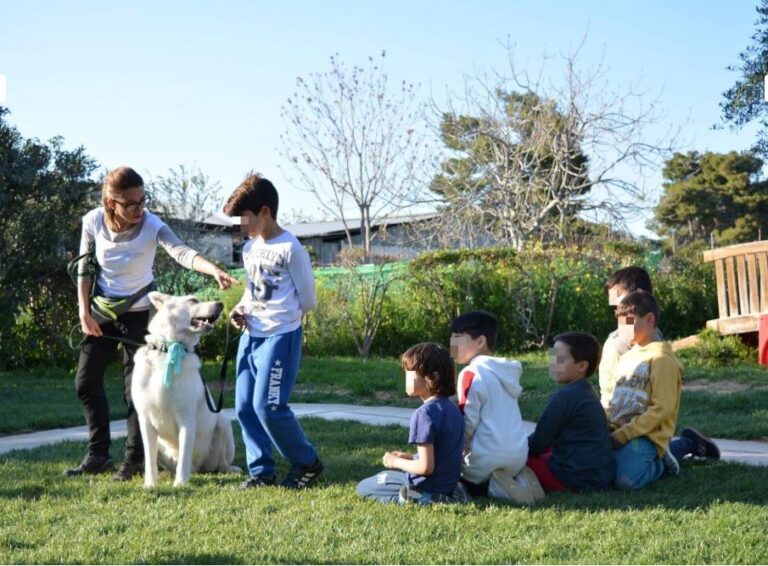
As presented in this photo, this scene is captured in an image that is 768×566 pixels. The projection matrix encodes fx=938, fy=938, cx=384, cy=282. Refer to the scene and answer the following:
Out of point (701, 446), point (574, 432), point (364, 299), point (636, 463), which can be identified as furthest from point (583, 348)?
point (364, 299)

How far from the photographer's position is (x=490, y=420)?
549 cm

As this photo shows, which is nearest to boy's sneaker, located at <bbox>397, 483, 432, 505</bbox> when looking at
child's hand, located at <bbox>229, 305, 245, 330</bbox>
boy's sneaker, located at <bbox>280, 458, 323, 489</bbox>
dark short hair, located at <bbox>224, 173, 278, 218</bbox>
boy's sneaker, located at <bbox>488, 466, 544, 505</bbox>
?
boy's sneaker, located at <bbox>488, 466, 544, 505</bbox>

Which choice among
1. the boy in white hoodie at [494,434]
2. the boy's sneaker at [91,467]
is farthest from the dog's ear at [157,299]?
the boy in white hoodie at [494,434]

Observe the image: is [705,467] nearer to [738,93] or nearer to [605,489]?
[605,489]

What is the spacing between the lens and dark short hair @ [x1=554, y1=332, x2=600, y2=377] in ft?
18.7

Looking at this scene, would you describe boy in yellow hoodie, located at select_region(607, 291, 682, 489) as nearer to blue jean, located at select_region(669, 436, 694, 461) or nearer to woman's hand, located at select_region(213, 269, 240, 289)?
blue jean, located at select_region(669, 436, 694, 461)

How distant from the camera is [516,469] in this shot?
18.0 feet

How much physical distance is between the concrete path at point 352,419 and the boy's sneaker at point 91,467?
149cm

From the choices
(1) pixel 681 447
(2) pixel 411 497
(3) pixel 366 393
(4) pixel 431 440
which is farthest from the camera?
(3) pixel 366 393

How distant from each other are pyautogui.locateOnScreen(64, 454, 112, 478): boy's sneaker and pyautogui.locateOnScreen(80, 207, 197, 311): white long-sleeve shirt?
110 centimetres

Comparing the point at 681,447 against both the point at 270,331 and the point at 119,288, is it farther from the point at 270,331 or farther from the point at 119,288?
the point at 119,288

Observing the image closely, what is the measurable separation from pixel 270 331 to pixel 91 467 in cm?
182

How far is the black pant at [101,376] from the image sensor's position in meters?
6.39

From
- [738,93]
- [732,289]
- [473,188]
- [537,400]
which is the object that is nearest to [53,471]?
[537,400]
